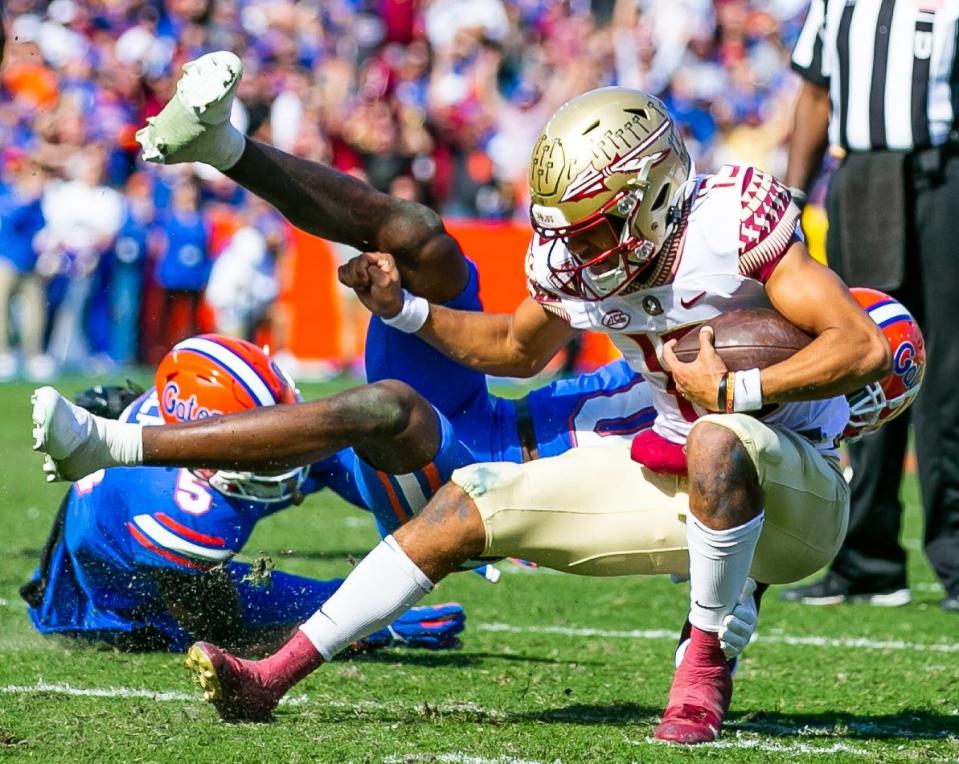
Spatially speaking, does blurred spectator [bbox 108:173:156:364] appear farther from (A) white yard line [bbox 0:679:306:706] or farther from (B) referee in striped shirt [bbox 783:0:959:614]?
(A) white yard line [bbox 0:679:306:706]

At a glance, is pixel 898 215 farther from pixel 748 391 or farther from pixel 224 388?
pixel 224 388

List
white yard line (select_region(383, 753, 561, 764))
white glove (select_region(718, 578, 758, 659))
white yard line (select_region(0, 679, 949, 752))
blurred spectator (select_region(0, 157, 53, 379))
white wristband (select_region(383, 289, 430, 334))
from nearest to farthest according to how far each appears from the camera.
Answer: white yard line (select_region(383, 753, 561, 764)) → white yard line (select_region(0, 679, 949, 752)) → white glove (select_region(718, 578, 758, 659)) → white wristband (select_region(383, 289, 430, 334)) → blurred spectator (select_region(0, 157, 53, 379))

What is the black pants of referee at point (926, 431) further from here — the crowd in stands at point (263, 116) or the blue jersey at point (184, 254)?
the blue jersey at point (184, 254)

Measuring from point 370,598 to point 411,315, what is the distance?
80 cm

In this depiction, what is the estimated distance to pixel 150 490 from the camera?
14.2ft

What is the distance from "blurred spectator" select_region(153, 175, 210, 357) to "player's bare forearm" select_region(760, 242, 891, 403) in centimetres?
948

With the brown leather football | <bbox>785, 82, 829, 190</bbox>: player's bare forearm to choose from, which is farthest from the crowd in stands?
the brown leather football

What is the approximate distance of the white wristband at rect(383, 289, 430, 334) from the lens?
12.8 feet

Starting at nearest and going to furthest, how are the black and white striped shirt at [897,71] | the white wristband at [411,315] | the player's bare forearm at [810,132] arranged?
the white wristband at [411,315]
the black and white striped shirt at [897,71]
the player's bare forearm at [810,132]

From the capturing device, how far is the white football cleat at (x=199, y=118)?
3693mm

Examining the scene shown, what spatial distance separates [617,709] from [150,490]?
1394 mm

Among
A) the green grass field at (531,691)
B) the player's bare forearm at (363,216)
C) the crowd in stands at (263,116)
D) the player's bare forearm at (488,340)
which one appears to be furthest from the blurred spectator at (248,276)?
the player's bare forearm at (488,340)

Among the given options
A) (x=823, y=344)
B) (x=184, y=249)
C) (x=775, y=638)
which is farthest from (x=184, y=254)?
(x=823, y=344)

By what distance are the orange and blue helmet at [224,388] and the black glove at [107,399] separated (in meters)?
0.51
